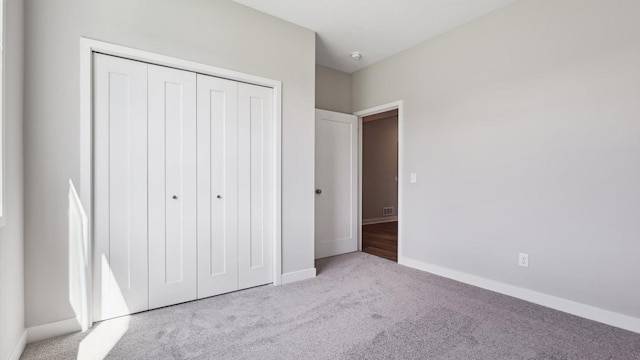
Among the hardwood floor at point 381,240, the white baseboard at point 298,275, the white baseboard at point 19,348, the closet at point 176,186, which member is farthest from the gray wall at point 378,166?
the white baseboard at point 19,348

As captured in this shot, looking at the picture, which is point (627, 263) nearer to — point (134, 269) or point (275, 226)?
point (275, 226)

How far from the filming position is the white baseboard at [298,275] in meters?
3.02

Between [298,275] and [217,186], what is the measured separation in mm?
1268

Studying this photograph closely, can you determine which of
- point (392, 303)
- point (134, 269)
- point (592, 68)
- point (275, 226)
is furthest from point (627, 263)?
point (134, 269)

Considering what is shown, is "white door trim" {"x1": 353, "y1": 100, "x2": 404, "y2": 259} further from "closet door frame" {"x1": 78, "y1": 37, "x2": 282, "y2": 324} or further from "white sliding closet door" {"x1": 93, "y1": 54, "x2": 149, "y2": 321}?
"white sliding closet door" {"x1": 93, "y1": 54, "x2": 149, "y2": 321}

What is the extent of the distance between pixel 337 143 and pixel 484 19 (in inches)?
85.1

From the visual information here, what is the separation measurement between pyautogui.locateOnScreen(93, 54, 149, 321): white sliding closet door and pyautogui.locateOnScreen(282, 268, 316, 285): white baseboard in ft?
4.06

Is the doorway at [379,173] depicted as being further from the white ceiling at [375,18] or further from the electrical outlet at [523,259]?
the electrical outlet at [523,259]

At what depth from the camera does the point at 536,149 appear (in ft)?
8.39

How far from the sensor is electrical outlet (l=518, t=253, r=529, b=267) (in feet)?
8.59

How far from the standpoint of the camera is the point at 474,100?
302 centimetres

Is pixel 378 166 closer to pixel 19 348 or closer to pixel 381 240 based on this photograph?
pixel 381 240

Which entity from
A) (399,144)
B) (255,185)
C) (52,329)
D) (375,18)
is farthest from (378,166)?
(52,329)

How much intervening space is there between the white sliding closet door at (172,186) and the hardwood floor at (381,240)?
2610 mm
